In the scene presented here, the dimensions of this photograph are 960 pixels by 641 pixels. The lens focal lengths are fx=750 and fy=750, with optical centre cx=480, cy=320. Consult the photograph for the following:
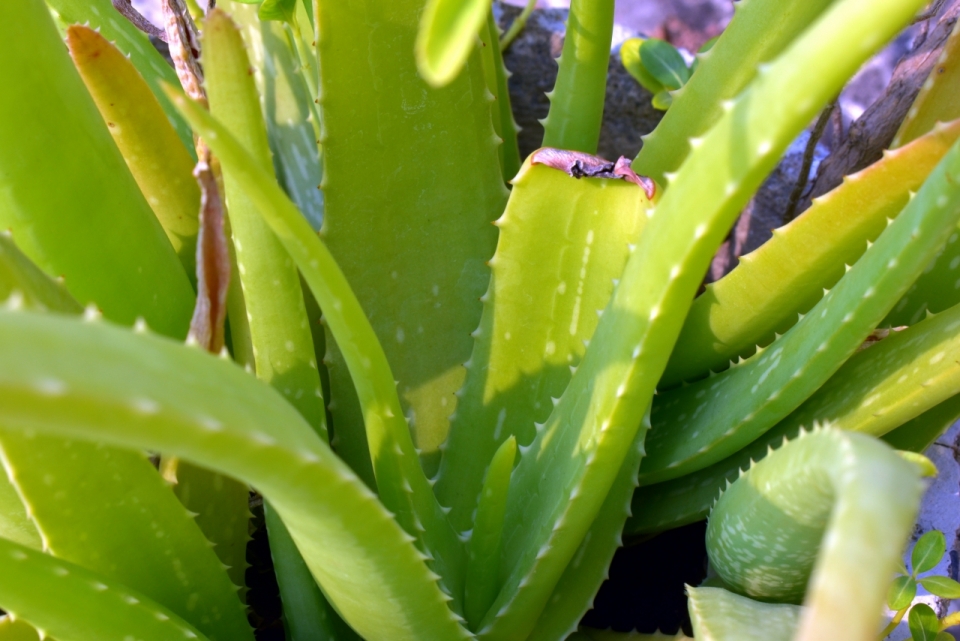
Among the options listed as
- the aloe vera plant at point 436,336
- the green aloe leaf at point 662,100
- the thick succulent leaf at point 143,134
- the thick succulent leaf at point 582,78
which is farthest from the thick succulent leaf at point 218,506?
the green aloe leaf at point 662,100

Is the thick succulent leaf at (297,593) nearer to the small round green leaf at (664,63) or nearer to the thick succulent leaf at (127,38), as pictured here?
the thick succulent leaf at (127,38)

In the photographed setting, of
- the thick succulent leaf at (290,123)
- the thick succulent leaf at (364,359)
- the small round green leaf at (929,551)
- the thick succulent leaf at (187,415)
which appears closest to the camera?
the thick succulent leaf at (187,415)

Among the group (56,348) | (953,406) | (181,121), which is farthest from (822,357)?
(181,121)

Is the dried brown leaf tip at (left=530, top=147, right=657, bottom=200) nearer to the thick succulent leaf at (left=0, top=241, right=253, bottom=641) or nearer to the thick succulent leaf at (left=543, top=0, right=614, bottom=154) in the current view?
the thick succulent leaf at (left=543, top=0, right=614, bottom=154)

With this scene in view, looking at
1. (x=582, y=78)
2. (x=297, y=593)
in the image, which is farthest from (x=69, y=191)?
(x=582, y=78)

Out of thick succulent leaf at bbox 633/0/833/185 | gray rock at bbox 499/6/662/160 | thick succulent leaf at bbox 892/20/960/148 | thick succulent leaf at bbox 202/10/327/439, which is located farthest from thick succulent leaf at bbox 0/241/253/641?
gray rock at bbox 499/6/662/160

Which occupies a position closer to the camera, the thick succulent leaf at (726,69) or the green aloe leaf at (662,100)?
the thick succulent leaf at (726,69)
